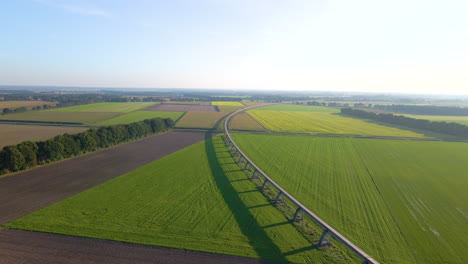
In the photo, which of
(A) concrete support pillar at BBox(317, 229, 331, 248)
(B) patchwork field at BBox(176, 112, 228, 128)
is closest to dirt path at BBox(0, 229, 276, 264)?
(A) concrete support pillar at BBox(317, 229, 331, 248)

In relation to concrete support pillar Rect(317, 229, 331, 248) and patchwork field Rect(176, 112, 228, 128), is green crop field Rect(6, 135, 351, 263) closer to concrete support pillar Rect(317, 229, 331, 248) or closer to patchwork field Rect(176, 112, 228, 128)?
concrete support pillar Rect(317, 229, 331, 248)

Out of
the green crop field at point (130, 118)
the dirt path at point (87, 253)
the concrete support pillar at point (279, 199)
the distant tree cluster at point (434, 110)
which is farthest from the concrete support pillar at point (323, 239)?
the distant tree cluster at point (434, 110)

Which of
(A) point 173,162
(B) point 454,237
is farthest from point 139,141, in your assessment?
(B) point 454,237

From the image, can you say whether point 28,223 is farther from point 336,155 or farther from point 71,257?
point 336,155

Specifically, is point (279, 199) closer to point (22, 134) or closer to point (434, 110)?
point (22, 134)

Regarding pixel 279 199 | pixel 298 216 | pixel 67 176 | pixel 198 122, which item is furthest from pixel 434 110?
pixel 67 176

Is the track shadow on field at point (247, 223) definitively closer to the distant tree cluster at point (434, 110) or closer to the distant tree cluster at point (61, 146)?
the distant tree cluster at point (61, 146)

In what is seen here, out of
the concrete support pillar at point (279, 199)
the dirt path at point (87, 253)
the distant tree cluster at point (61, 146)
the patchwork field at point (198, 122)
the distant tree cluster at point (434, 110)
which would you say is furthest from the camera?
the distant tree cluster at point (434, 110)
